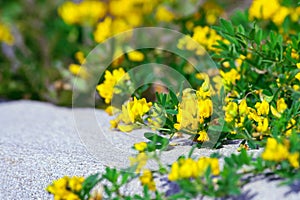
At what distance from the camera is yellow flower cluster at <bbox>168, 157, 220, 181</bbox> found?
3.83 ft

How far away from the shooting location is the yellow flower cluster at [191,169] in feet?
3.83

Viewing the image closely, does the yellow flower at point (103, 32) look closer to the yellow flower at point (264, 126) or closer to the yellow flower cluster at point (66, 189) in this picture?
the yellow flower at point (264, 126)

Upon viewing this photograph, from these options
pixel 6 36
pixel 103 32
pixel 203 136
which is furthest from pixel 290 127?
pixel 6 36

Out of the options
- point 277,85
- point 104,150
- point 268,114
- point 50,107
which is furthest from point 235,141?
point 50,107

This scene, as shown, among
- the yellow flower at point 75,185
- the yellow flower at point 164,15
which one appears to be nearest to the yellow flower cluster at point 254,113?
the yellow flower at point 75,185

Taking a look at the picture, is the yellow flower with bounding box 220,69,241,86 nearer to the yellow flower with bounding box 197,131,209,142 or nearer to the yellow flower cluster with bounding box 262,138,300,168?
the yellow flower with bounding box 197,131,209,142

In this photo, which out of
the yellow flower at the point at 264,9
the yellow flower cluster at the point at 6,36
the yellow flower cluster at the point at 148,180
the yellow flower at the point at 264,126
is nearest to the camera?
the yellow flower cluster at the point at 148,180

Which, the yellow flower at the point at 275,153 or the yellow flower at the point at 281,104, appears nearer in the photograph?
the yellow flower at the point at 275,153

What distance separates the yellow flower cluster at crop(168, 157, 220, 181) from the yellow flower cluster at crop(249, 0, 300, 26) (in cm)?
111

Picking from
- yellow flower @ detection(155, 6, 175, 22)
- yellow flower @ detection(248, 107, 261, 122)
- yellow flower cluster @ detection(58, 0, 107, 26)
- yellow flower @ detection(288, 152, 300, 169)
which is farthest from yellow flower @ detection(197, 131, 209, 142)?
yellow flower cluster @ detection(58, 0, 107, 26)

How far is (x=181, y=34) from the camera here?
2344 mm

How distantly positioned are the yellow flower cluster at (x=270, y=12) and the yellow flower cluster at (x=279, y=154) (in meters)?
1.08

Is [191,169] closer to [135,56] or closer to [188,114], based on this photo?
[188,114]

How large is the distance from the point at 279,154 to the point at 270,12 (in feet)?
3.82
